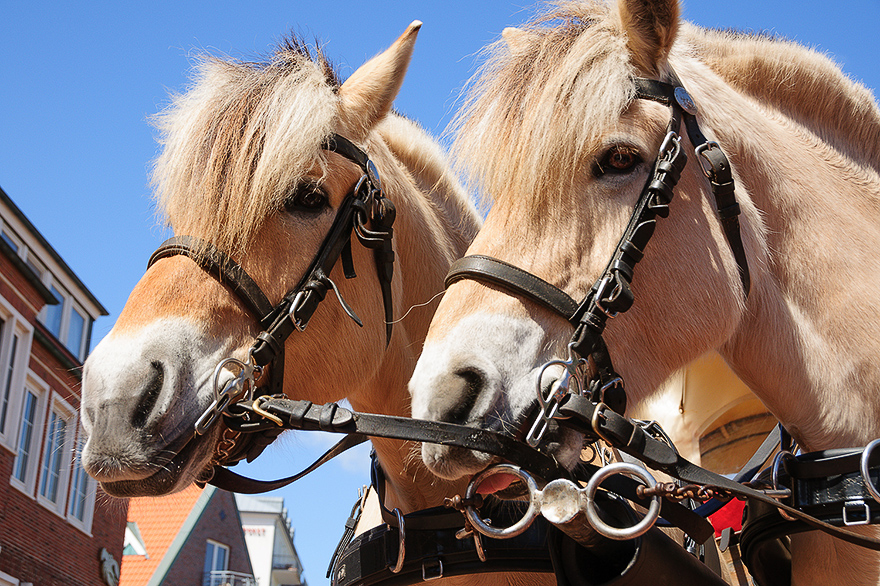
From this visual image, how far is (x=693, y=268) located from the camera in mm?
2316

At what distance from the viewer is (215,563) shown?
22531 millimetres

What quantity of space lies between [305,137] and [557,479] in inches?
63.6

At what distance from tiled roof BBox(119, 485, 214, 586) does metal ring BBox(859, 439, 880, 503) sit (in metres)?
18.4

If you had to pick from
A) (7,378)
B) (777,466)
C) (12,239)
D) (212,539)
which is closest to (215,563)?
(212,539)

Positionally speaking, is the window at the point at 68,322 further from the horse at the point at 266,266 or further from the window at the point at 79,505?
the horse at the point at 266,266

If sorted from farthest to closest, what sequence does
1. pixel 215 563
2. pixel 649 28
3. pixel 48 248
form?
1. pixel 215 563
2. pixel 48 248
3. pixel 649 28

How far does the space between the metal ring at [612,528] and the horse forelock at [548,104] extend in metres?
0.77

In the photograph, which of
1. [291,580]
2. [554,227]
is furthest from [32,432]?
[291,580]

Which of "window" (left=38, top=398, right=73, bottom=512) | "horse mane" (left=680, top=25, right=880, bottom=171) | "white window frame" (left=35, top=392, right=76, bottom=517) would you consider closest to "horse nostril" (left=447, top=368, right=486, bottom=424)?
"horse mane" (left=680, top=25, right=880, bottom=171)

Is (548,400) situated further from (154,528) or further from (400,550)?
(154,528)

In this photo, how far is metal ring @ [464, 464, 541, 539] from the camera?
2004 mm

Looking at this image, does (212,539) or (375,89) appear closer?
(375,89)

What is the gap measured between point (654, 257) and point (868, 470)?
0.77m

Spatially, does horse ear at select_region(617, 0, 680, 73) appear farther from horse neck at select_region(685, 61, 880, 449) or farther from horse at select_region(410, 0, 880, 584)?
horse neck at select_region(685, 61, 880, 449)
